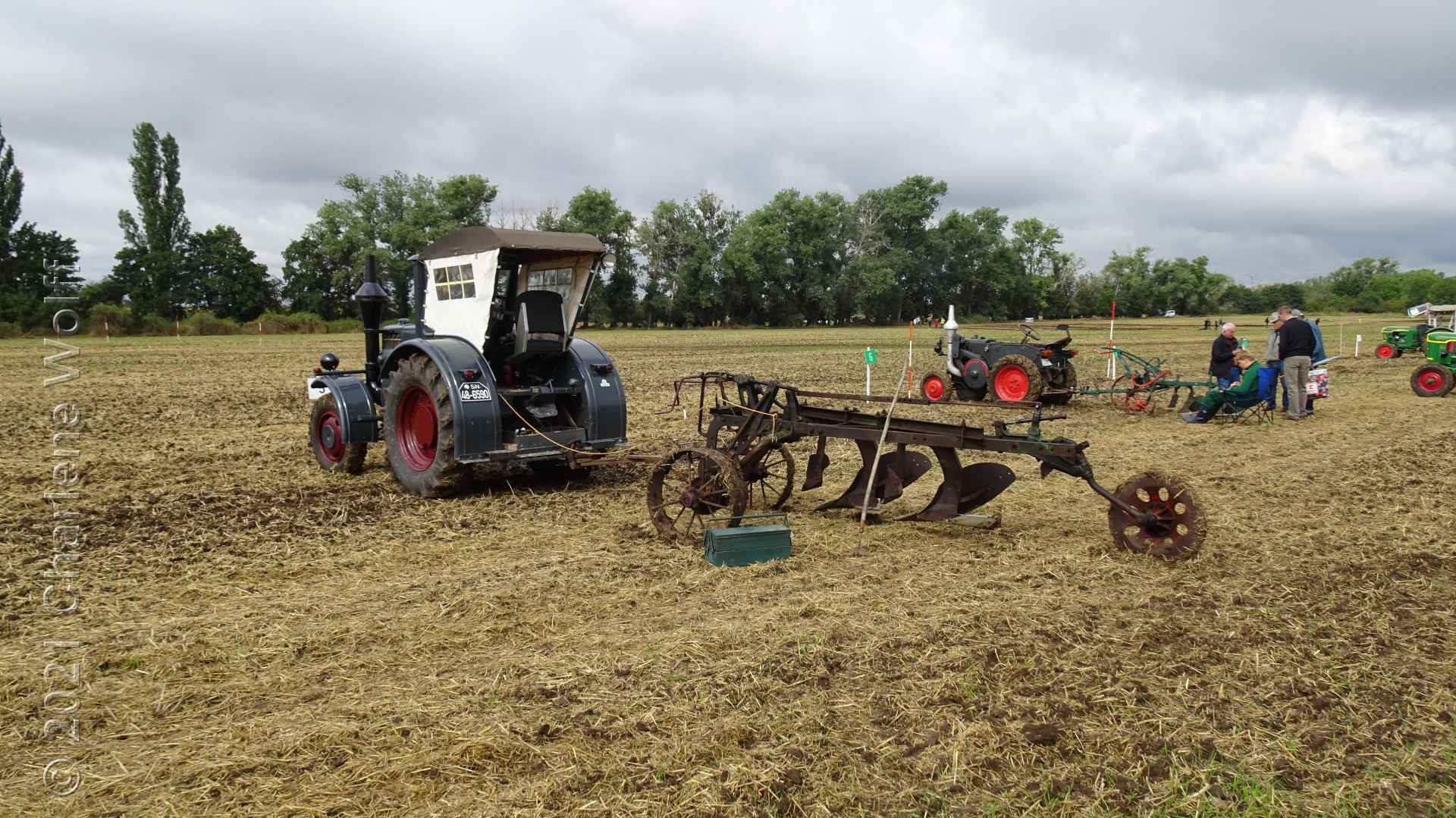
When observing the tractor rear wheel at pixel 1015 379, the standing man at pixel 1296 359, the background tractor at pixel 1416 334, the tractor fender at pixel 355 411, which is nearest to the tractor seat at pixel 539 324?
the tractor fender at pixel 355 411

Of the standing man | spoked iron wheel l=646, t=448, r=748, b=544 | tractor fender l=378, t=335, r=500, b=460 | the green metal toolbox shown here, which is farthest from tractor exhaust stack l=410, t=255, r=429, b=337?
the standing man

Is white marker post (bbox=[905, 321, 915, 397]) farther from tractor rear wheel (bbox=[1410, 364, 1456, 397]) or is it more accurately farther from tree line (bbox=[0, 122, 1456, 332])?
tree line (bbox=[0, 122, 1456, 332])

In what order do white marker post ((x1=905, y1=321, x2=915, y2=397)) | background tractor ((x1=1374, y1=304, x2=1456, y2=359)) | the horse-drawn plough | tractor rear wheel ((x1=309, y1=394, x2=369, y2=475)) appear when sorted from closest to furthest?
white marker post ((x1=905, y1=321, x2=915, y2=397)) → tractor rear wheel ((x1=309, y1=394, x2=369, y2=475)) → the horse-drawn plough → background tractor ((x1=1374, y1=304, x2=1456, y2=359))

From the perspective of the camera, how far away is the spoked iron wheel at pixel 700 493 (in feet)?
20.2

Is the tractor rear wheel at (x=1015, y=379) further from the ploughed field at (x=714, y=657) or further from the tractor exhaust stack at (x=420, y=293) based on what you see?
the tractor exhaust stack at (x=420, y=293)

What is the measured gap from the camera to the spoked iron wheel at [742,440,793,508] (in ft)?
21.9

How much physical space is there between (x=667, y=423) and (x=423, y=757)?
9234 millimetres

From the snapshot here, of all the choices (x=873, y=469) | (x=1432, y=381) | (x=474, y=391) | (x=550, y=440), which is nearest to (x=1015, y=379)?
(x=1432, y=381)

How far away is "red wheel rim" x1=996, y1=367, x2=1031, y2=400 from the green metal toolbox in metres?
8.54

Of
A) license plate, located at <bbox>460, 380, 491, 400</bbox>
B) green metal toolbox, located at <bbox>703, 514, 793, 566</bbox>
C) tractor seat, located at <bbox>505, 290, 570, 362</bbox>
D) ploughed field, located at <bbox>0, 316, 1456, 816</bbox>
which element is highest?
tractor seat, located at <bbox>505, 290, 570, 362</bbox>

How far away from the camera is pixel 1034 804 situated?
2.98 m

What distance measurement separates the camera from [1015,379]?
Answer: 13.5m

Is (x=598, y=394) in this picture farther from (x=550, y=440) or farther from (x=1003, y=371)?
(x=1003, y=371)

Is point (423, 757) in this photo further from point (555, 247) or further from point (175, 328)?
point (175, 328)
